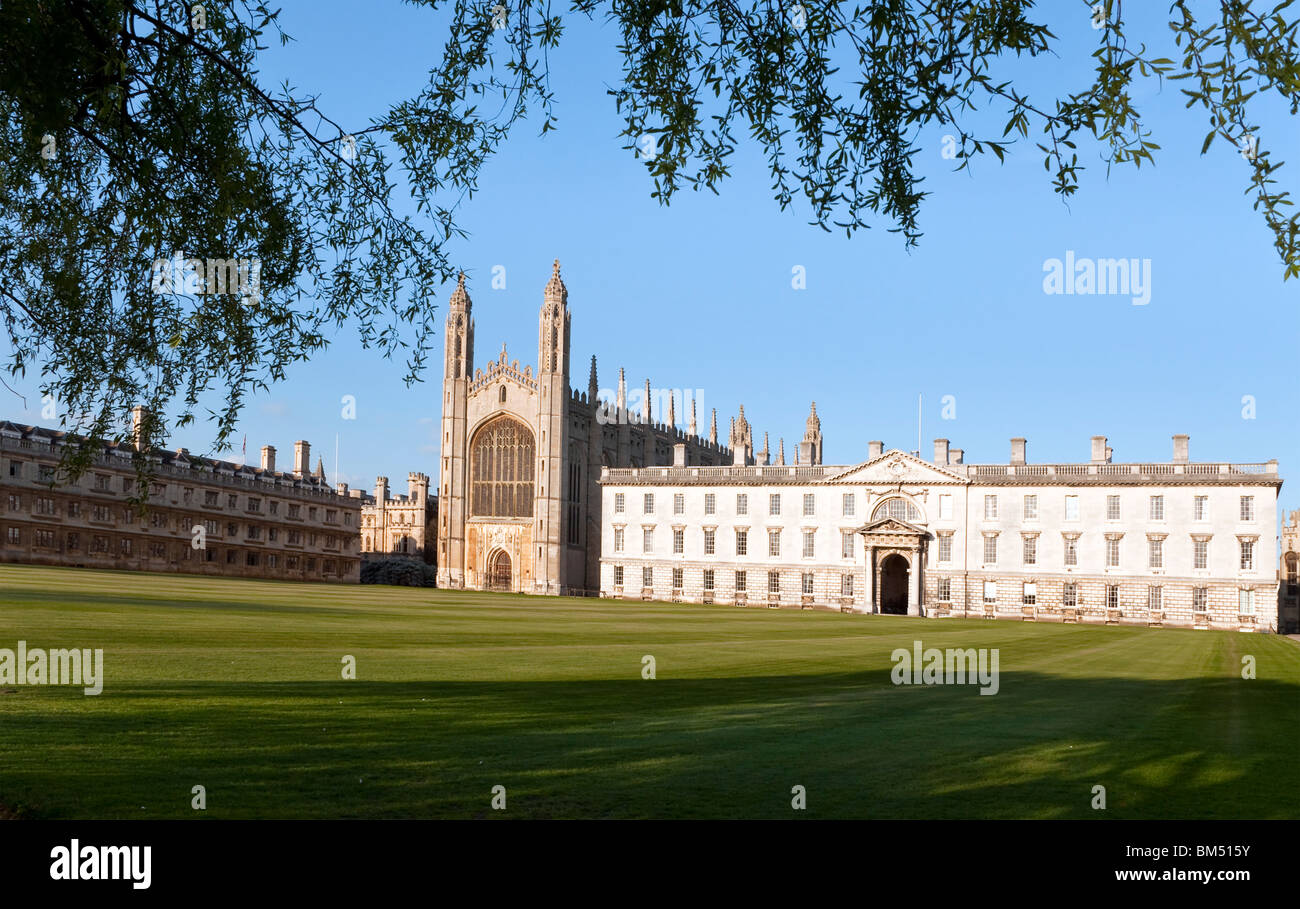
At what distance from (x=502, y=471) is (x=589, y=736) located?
263 ft

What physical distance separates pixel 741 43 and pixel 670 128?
3.01 feet

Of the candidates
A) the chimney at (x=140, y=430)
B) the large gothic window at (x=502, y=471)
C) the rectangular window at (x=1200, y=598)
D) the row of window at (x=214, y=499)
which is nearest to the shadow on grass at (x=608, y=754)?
the chimney at (x=140, y=430)

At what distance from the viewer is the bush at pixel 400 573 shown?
101 m

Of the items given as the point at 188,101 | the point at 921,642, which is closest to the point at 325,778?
the point at 188,101

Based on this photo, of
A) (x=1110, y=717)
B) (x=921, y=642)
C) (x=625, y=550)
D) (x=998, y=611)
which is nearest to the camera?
(x=1110, y=717)

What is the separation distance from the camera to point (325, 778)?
9.08m

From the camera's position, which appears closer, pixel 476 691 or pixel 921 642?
pixel 476 691

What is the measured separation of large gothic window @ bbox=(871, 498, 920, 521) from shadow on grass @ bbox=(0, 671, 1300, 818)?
5606cm

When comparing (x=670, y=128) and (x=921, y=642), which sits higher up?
(x=670, y=128)

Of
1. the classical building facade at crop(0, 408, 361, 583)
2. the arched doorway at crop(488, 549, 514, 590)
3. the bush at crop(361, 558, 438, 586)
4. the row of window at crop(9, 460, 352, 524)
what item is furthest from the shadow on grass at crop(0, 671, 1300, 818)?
the bush at crop(361, 558, 438, 586)

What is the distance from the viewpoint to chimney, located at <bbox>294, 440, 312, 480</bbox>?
110 metres

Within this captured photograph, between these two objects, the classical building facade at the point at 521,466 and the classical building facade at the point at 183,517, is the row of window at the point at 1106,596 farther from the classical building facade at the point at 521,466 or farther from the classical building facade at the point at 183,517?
the classical building facade at the point at 183,517

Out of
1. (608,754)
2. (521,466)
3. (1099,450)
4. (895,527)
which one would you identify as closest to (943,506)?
(895,527)

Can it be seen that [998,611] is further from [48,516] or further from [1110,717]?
[48,516]
